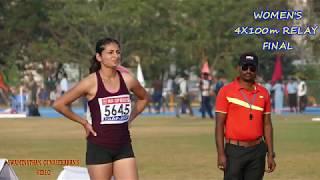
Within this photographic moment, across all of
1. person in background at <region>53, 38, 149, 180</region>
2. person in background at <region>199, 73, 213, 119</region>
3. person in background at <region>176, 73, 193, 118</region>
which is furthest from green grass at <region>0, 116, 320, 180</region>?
person in background at <region>176, 73, 193, 118</region>

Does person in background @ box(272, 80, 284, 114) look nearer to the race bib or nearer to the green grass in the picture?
the green grass

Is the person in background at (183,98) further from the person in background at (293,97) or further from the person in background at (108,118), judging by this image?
the person in background at (108,118)

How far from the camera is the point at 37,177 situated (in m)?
15.1

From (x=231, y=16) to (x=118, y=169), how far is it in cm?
5387

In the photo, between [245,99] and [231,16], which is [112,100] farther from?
[231,16]

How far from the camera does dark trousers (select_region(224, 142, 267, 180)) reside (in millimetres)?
9133

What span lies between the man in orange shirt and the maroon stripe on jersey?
1081mm

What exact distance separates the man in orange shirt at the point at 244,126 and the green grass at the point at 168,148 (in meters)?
5.85

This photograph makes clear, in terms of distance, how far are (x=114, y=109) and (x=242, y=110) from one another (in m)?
1.36

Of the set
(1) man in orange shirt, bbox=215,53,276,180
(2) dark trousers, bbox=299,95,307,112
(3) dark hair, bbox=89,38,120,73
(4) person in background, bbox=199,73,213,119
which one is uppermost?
(3) dark hair, bbox=89,38,120,73

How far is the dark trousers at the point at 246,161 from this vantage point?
30.0 feet

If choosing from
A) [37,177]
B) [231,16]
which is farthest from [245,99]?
[231,16]

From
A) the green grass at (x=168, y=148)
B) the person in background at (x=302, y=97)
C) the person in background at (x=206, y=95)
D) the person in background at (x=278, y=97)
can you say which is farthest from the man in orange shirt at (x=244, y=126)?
the person in background at (x=302, y=97)

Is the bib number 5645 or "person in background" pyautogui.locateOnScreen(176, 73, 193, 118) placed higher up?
the bib number 5645
